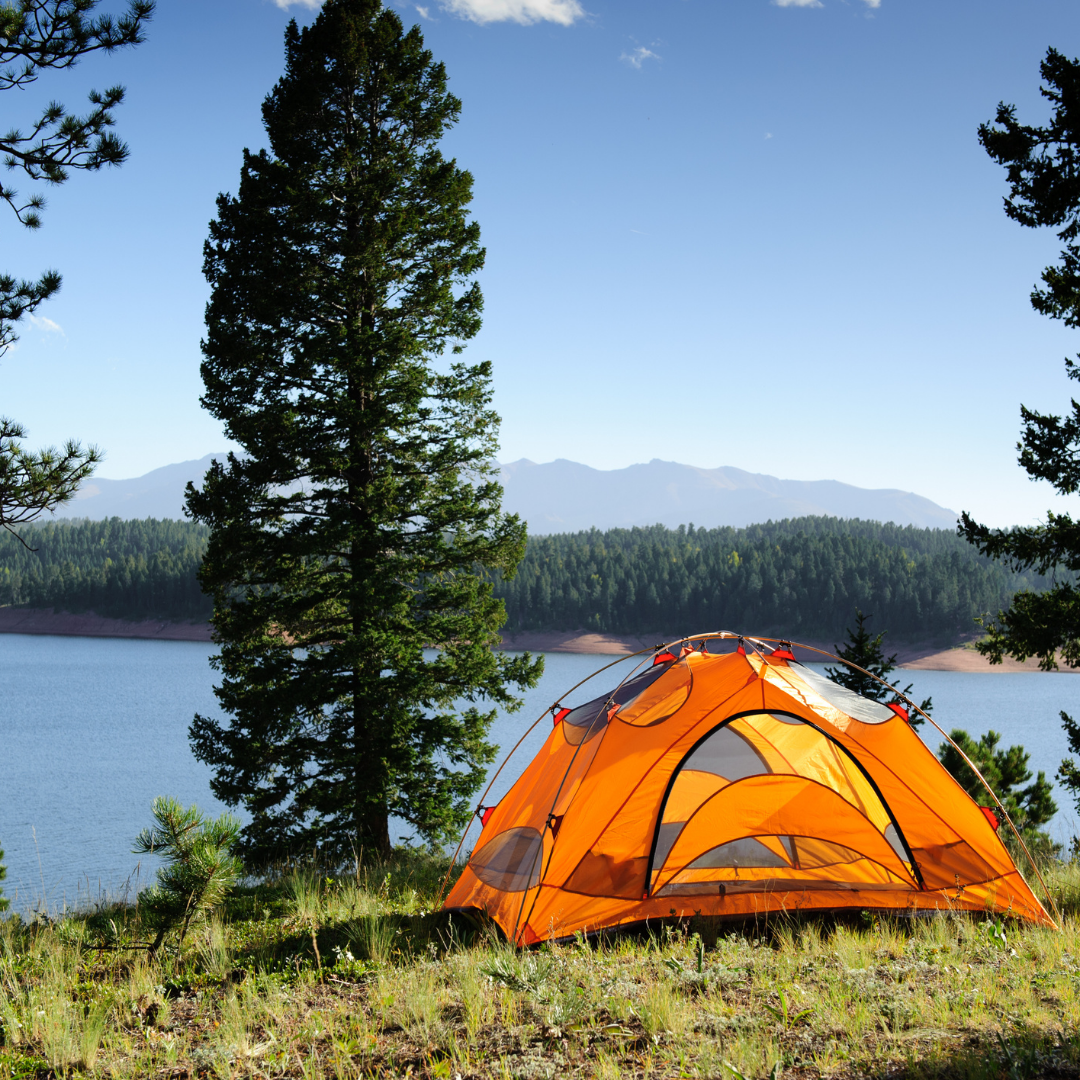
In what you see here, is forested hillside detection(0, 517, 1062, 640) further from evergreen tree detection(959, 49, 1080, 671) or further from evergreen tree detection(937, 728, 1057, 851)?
evergreen tree detection(959, 49, 1080, 671)

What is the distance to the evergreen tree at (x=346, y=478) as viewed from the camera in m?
9.83

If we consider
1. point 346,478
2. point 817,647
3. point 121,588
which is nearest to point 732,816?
point 346,478

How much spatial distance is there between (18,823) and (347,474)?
14517mm

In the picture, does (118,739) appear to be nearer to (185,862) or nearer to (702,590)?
(185,862)

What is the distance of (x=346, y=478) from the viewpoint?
10.5m

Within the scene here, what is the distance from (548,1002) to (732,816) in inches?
99.0

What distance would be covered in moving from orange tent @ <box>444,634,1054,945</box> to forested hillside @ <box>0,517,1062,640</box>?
6963 cm

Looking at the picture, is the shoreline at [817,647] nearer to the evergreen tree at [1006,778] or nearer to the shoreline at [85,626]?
the shoreline at [85,626]

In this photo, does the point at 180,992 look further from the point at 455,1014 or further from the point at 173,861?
the point at 455,1014

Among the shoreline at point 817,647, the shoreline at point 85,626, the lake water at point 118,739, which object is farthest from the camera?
the shoreline at point 85,626

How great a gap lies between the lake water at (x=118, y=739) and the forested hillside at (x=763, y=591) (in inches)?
557

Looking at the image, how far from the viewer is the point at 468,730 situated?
403 inches

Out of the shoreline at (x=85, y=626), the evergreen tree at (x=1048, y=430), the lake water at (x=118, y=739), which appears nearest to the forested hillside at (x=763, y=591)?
the lake water at (x=118, y=739)

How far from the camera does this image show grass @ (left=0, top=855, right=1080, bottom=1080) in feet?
11.2
